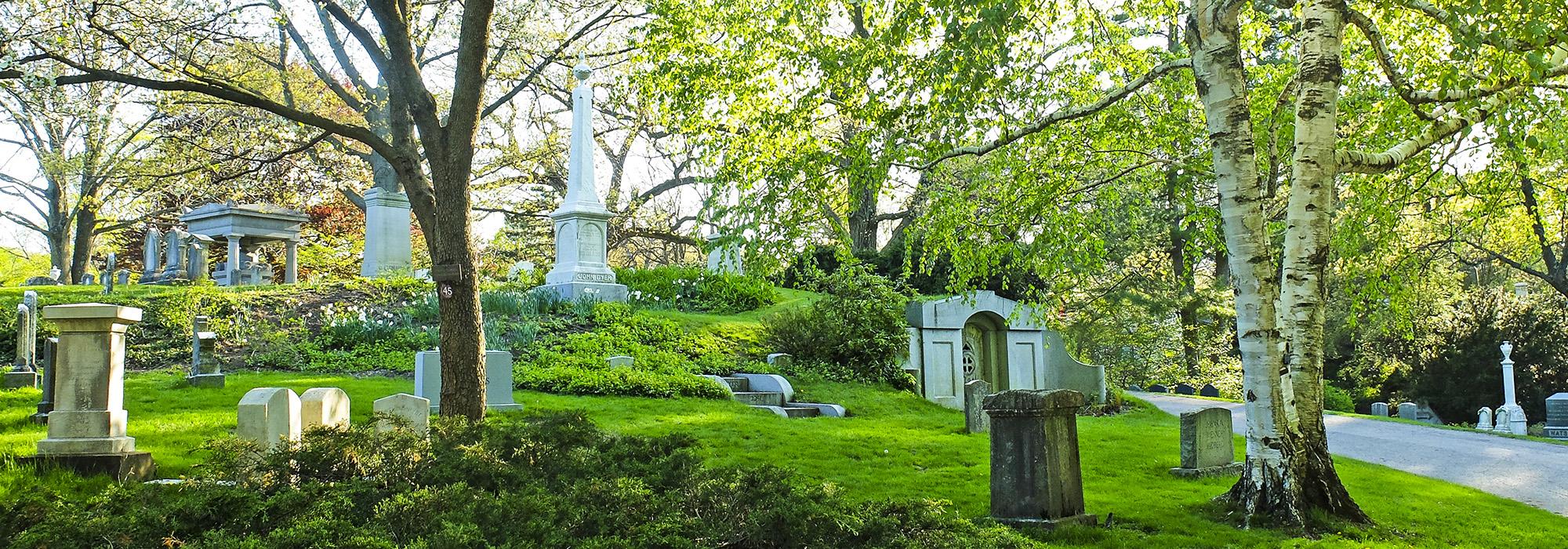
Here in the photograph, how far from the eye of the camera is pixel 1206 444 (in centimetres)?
901

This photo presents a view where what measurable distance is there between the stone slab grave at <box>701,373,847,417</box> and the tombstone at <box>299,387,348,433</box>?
6.10 meters

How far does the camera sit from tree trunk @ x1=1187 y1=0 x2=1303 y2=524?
22.5 feet

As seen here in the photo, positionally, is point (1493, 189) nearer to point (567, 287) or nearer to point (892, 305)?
point (892, 305)

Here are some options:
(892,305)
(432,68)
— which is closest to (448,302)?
(892,305)

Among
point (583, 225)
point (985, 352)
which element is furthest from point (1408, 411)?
point (583, 225)

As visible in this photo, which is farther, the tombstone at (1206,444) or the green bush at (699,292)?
the green bush at (699,292)

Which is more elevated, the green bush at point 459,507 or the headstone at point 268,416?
the headstone at point 268,416

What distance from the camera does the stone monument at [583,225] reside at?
1891cm

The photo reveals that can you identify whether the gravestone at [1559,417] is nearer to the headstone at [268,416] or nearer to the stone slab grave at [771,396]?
the stone slab grave at [771,396]

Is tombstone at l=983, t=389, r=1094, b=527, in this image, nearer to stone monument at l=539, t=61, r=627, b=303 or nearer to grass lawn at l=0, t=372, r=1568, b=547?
grass lawn at l=0, t=372, r=1568, b=547

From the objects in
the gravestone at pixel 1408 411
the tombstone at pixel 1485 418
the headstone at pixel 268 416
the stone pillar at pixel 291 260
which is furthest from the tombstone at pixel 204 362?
the tombstone at pixel 1485 418

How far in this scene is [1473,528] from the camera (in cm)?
711

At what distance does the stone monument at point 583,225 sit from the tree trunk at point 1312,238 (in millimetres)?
13688

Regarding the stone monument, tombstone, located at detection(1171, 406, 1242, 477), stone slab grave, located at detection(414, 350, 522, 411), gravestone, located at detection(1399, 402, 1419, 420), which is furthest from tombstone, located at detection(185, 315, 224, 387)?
Answer: gravestone, located at detection(1399, 402, 1419, 420)
